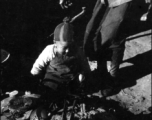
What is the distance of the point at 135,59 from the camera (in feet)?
21.6

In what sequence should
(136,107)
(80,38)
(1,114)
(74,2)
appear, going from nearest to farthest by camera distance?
1. (1,114)
2. (136,107)
3. (80,38)
4. (74,2)

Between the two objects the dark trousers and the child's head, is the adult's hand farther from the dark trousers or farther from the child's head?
the child's head

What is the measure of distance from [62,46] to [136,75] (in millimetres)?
2820

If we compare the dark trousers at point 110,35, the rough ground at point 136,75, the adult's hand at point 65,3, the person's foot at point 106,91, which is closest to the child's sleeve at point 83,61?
the dark trousers at point 110,35

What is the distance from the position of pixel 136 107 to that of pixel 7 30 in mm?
3848

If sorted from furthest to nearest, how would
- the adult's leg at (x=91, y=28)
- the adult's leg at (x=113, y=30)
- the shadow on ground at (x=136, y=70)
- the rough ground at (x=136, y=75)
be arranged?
1. the shadow on ground at (x=136, y=70)
2. the rough ground at (x=136, y=75)
3. the adult's leg at (x=91, y=28)
4. the adult's leg at (x=113, y=30)

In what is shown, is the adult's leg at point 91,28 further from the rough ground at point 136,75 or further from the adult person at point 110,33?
the rough ground at point 136,75

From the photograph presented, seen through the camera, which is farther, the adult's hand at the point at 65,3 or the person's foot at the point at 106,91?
the adult's hand at the point at 65,3

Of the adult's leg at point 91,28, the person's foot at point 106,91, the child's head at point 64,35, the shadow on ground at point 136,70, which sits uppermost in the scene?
the adult's leg at point 91,28

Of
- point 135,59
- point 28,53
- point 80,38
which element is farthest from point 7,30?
point 135,59

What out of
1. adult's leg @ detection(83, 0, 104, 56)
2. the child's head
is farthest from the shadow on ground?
the child's head

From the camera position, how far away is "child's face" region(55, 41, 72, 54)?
4023 mm

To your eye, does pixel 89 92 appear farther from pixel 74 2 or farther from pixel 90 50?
pixel 74 2

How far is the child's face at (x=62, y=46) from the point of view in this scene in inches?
158
